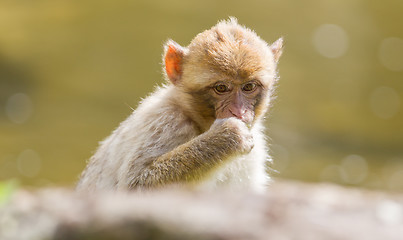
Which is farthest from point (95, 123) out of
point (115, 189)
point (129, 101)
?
point (115, 189)

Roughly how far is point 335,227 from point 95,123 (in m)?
10.8

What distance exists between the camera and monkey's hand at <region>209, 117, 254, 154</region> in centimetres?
486

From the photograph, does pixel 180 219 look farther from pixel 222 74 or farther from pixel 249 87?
pixel 249 87

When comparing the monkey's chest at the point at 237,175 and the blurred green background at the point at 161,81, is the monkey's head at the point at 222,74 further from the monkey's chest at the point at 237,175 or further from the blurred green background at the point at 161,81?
the blurred green background at the point at 161,81

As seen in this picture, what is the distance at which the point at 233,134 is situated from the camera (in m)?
4.86

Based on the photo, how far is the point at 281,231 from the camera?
243cm

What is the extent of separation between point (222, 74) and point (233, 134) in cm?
60

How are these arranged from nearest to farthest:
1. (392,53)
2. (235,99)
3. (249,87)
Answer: (235,99), (249,87), (392,53)

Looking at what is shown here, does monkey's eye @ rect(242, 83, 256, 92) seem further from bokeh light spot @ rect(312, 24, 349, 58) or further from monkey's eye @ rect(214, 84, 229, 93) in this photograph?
bokeh light spot @ rect(312, 24, 349, 58)

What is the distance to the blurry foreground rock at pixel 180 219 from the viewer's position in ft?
7.75

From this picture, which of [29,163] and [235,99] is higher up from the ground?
[29,163]

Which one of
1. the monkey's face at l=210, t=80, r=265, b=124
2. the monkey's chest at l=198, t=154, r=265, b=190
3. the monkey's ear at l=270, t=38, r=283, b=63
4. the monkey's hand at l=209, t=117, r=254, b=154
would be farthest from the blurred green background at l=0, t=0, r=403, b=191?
the monkey's hand at l=209, t=117, r=254, b=154

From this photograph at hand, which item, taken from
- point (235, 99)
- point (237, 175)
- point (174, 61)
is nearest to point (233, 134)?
point (235, 99)

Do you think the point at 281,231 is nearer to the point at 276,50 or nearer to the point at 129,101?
the point at 276,50
